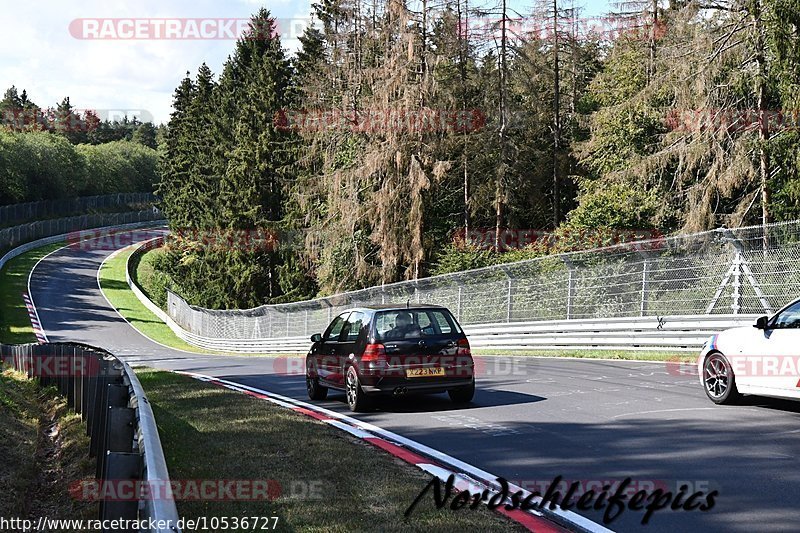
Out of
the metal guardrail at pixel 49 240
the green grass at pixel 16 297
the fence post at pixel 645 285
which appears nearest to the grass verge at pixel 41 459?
the fence post at pixel 645 285

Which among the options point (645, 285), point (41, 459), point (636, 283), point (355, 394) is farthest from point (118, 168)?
point (355, 394)

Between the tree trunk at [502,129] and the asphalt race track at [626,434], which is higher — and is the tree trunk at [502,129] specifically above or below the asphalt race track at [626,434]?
above

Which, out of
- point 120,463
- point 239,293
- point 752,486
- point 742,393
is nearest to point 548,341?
point 742,393

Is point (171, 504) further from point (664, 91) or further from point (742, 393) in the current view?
point (664, 91)

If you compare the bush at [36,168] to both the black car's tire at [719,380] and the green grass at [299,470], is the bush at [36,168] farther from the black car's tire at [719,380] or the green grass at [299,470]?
the black car's tire at [719,380]

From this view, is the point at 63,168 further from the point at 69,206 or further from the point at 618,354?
the point at 618,354

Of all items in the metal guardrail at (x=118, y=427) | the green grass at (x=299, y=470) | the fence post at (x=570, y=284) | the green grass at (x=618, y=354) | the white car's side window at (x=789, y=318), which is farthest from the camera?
the fence post at (x=570, y=284)

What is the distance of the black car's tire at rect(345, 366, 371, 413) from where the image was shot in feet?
39.8

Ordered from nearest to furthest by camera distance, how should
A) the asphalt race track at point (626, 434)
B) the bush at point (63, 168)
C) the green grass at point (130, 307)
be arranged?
the asphalt race track at point (626, 434)
the green grass at point (130, 307)
the bush at point (63, 168)

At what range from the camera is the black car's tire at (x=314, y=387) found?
14.4 metres

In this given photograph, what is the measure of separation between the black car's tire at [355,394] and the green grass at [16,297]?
41.8 meters

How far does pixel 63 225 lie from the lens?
104 meters

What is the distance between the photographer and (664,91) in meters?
28.2

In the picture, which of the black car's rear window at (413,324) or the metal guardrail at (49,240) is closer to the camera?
the black car's rear window at (413,324)
